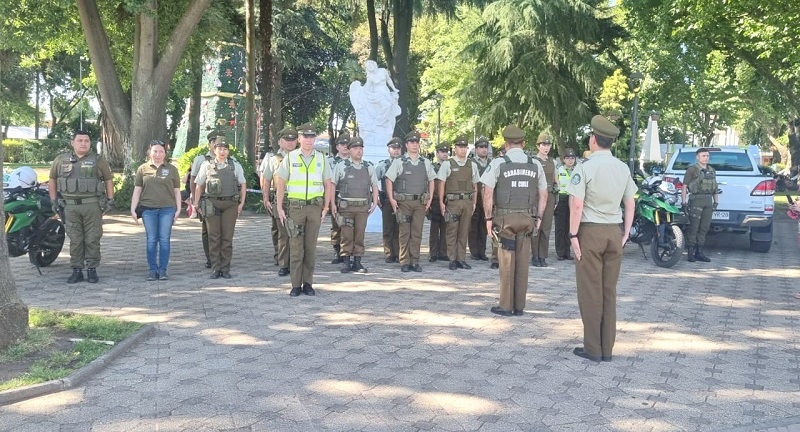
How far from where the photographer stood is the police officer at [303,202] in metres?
7.65

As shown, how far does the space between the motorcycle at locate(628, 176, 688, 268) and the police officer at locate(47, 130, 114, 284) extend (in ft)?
25.9

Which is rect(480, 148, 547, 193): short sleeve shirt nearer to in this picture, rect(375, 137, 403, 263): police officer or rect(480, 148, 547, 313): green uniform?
rect(480, 148, 547, 313): green uniform

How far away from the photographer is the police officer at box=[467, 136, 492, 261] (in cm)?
1052

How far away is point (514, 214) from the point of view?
702cm

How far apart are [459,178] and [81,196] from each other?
16.4 ft

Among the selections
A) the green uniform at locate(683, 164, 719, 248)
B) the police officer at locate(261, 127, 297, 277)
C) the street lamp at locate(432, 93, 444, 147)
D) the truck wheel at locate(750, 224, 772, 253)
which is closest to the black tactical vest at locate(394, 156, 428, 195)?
the police officer at locate(261, 127, 297, 277)

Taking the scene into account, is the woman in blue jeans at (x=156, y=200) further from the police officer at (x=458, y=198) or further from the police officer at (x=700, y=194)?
the police officer at (x=700, y=194)

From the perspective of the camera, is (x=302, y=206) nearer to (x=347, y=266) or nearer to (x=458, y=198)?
(x=347, y=266)

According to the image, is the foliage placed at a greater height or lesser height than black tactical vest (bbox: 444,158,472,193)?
greater

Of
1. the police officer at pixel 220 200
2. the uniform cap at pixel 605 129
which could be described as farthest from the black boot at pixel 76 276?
the uniform cap at pixel 605 129

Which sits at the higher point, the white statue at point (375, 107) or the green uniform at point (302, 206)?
the white statue at point (375, 107)

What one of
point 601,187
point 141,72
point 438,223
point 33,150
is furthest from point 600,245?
point 33,150

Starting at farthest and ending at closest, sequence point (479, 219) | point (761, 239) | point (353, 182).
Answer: point (761, 239), point (479, 219), point (353, 182)

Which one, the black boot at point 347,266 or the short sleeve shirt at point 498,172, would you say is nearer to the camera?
the short sleeve shirt at point 498,172
